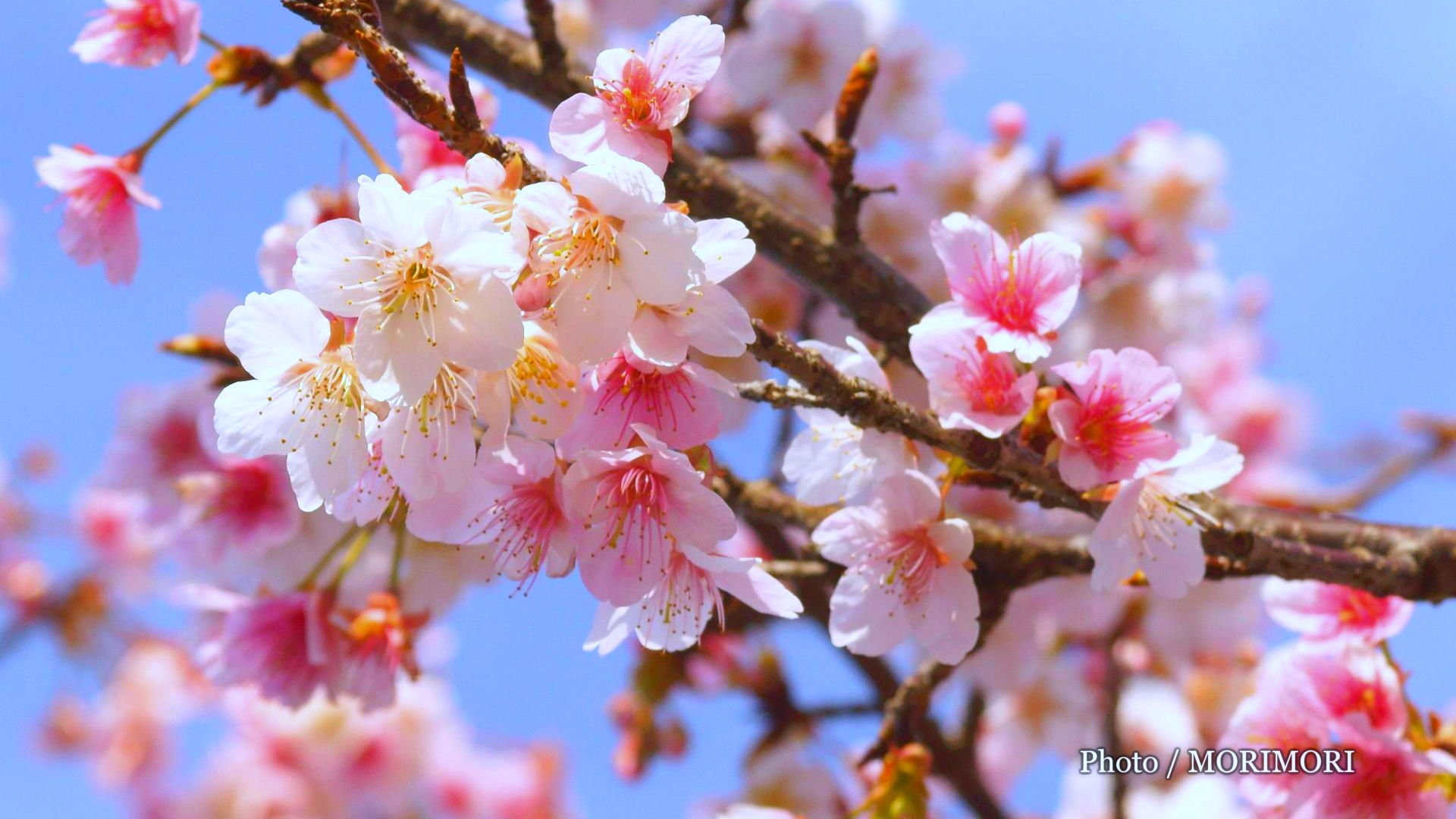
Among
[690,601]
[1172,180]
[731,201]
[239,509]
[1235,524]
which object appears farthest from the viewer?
[1172,180]

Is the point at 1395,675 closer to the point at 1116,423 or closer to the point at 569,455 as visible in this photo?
the point at 1116,423

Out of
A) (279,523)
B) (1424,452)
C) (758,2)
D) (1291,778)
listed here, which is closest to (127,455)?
(279,523)

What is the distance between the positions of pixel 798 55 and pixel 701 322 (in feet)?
7.59

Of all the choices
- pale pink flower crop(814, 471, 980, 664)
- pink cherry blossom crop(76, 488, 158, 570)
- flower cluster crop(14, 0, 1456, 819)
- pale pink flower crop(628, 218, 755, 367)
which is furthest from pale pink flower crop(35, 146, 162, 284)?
pink cherry blossom crop(76, 488, 158, 570)

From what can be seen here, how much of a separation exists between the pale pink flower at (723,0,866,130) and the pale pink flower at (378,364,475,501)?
221 cm

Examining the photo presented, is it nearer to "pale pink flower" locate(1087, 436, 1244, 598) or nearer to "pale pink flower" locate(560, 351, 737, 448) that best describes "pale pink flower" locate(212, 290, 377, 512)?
"pale pink flower" locate(560, 351, 737, 448)

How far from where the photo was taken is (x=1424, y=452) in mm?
3568

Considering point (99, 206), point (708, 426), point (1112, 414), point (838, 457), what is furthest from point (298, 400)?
point (1112, 414)

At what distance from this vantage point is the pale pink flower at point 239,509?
7.40 ft

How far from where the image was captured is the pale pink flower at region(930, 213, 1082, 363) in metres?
1.34

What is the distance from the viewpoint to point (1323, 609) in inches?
69.7

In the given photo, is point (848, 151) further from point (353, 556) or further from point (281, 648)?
point (281, 648)

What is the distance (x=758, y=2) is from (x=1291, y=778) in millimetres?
2530

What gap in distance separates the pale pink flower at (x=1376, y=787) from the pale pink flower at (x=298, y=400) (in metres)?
1.47
